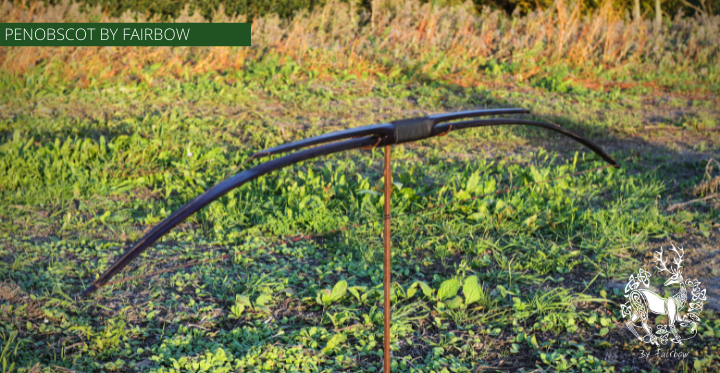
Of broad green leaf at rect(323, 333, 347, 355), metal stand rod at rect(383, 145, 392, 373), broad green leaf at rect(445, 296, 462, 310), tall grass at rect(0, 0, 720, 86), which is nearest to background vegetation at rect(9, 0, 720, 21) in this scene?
tall grass at rect(0, 0, 720, 86)

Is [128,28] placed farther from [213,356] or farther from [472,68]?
[213,356]

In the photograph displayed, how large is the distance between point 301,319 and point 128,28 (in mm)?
6254

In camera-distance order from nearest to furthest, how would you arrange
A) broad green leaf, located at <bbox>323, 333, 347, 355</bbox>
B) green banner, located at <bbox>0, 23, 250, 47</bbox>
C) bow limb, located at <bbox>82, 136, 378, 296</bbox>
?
1. bow limb, located at <bbox>82, 136, 378, 296</bbox>
2. broad green leaf, located at <bbox>323, 333, 347, 355</bbox>
3. green banner, located at <bbox>0, 23, 250, 47</bbox>

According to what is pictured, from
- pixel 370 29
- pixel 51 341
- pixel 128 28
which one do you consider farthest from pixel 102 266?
pixel 370 29

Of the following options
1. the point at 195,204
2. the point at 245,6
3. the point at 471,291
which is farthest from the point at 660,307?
the point at 245,6

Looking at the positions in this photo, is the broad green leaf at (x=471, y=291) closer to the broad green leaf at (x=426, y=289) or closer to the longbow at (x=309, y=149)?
the broad green leaf at (x=426, y=289)

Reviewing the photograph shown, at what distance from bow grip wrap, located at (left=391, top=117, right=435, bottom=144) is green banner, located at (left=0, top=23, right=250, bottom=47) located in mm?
6318

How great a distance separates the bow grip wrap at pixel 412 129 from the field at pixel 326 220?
1094 millimetres

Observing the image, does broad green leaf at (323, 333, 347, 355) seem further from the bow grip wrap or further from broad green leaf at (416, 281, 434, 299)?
the bow grip wrap

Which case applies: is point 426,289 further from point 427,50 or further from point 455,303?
point 427,50

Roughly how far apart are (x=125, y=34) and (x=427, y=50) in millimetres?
4095

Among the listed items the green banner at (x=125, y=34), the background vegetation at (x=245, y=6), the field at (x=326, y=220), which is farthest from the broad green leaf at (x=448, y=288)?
the background vegetation at (x=245, y=6)

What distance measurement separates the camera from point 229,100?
6480mm

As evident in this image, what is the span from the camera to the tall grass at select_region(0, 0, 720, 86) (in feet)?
23.8
